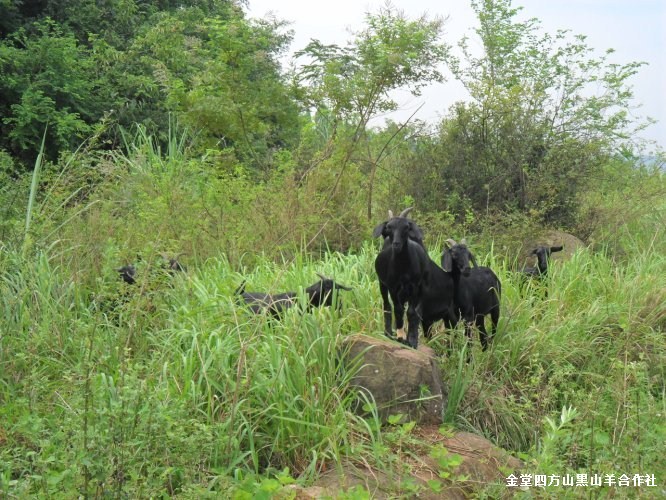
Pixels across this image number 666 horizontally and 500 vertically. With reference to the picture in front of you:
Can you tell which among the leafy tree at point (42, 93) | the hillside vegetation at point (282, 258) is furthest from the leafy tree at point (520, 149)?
the leafy tree at point (42, 93)

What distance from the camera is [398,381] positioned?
4.77 meters

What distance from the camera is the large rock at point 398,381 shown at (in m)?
4.76

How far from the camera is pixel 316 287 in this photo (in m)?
5.68

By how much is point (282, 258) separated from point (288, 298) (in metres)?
1.47

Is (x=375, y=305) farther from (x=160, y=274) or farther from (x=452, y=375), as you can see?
(x=160, y=274)

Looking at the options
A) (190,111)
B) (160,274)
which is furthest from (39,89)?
(160,274)

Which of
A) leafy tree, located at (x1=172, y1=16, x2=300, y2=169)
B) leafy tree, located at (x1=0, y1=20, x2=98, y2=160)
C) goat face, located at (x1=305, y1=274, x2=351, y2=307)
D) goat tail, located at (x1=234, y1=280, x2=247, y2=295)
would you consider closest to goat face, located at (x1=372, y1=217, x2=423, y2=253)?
goat face, located at (x1=305, y1=274, x2=351, y2=307)

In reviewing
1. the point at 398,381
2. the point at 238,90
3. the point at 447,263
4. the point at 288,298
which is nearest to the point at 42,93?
the point at 238,90

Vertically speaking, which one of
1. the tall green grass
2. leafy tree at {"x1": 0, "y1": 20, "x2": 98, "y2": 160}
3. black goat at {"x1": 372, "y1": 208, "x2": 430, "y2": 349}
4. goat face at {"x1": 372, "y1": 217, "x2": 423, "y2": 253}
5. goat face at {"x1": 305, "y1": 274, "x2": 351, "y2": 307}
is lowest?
the tall green grass

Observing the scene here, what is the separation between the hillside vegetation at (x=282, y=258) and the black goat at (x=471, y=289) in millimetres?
200

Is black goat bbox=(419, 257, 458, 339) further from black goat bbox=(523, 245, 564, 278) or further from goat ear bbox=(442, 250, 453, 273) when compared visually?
black goat bbox=(523, 245, 564, 278)

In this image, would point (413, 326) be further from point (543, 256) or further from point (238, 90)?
point (238, 90)

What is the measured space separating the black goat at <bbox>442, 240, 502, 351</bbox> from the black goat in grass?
80 cm

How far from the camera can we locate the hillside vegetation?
4.00 m
